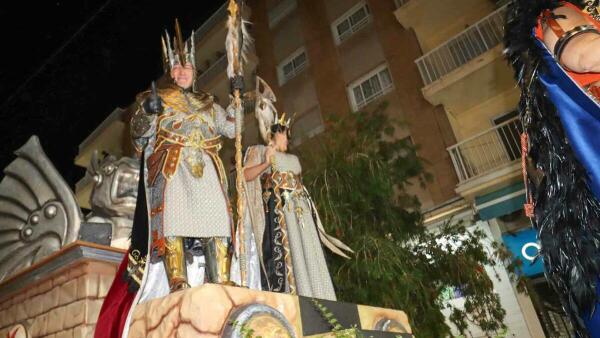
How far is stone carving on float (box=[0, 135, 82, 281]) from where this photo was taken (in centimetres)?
379

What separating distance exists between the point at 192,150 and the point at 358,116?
4.32 meters

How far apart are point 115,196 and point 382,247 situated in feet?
9.97

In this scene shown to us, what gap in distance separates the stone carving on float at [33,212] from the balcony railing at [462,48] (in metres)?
8.33

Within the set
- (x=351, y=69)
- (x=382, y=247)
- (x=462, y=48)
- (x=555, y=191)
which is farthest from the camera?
(x=351, y=69)

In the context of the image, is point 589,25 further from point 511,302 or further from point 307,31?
point 307,31

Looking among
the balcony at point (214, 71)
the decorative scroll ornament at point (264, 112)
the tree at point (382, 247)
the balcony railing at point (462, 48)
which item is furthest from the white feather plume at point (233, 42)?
the balcony at point (214, 71)

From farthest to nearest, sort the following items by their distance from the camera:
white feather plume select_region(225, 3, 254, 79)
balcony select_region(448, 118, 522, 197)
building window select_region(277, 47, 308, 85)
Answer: building window select_region(277, 47, 308, 85) → balcony select_region(448, 118, 522, 197) → white feather plume select_region(225, 3, 254, 79)

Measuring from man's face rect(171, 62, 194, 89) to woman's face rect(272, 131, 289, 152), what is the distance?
961mm

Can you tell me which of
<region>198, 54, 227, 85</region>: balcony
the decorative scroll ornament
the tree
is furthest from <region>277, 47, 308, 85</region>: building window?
the decorative scroll ornament

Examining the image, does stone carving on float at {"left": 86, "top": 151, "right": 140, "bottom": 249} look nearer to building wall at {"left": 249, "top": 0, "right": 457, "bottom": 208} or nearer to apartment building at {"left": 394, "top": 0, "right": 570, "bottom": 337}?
apartment building at {"left": 394, "top": 0, "right": 570, "bottom": 337}

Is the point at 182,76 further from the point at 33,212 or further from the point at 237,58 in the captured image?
the point at 33,212

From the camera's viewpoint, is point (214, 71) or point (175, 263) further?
point (214, 71)

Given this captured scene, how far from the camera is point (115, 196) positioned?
3852mm

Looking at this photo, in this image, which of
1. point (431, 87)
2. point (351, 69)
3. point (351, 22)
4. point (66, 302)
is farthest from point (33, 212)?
point (351, 22)
